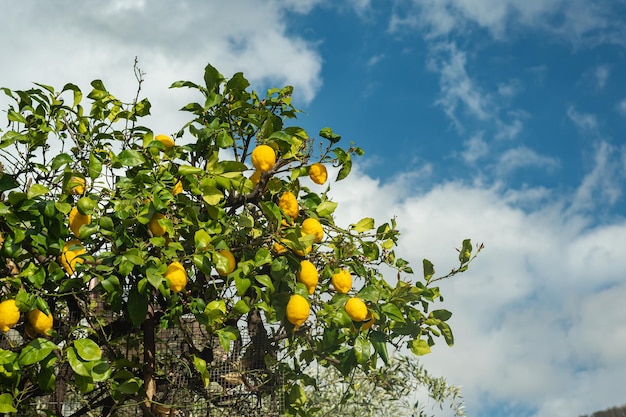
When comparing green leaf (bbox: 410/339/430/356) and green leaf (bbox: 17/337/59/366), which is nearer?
green leaf (bbox: 17/337/59/366)

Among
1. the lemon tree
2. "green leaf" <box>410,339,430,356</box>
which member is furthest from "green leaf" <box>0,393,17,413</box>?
"green leaf" <box>410,339,430,356</box>

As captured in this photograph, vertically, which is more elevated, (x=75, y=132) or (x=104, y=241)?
(x=75, y=132)

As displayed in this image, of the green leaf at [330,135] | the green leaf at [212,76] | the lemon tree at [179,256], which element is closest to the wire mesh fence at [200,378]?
the lemon tree at [179,256]

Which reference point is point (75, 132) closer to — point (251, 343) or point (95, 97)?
point (95, 97)

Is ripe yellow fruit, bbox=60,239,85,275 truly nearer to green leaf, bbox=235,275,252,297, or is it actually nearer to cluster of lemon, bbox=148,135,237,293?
cluster of lemon, bbox=148,135,237,293

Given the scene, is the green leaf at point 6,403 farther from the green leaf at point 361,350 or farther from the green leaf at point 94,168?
the green leaf at point 361,350

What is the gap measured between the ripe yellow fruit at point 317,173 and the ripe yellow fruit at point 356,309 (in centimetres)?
56

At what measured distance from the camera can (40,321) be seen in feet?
8.93

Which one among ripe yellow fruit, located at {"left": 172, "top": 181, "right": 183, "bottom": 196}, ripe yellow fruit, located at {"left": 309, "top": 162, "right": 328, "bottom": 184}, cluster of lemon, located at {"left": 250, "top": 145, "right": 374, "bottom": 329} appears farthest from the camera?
ripe yellow fruit, located at {"left": 309, "top": 162, "right": 328, "bottom": 184}

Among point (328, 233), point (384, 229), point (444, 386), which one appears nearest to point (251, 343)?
point (328, 233)

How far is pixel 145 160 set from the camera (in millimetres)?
2936

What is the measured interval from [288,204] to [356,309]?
54 cm

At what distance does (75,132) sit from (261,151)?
86cm

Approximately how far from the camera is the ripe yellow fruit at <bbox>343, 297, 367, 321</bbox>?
2.98 metres
